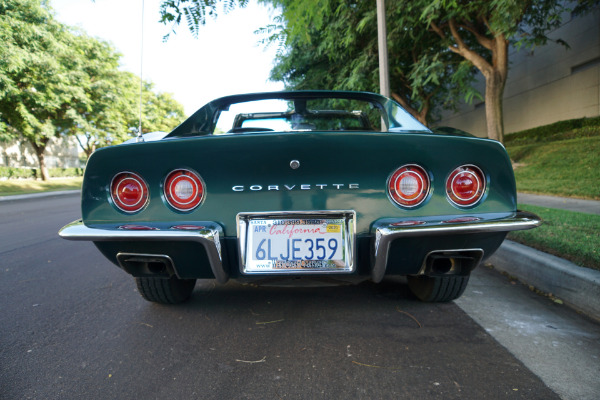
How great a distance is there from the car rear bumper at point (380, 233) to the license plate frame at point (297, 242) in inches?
4.3

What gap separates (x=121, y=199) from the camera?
6.06 ft

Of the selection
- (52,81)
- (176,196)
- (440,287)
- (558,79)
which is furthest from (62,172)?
(440,287)

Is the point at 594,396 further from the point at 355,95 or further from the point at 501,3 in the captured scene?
the point at 501,3

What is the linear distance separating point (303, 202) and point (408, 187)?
0.52 meters

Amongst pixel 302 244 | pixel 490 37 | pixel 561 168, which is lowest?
pixel 302 244

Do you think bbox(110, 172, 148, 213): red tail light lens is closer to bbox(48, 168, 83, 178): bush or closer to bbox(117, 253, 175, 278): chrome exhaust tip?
bbox(117, 253, 175, 278): chrome exhaust tip

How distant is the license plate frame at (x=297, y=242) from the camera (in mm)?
1749

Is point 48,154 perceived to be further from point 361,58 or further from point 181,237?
point 181,237

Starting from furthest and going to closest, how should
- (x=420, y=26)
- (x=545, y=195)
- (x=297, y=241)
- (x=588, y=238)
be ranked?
1. (x=420, y=26)
2. (x=545, y=195)
3. (x=588, y=238)
4. (x=297, y=241)

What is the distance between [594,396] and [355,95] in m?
2.04

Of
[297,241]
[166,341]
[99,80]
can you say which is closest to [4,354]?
[166,341]

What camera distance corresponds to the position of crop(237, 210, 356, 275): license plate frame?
5.74 ft

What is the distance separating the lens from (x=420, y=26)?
30.9 ft

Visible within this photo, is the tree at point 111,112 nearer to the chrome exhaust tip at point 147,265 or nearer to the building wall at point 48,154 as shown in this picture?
the building wall at point 48,154
